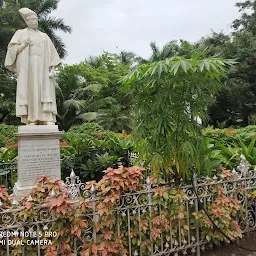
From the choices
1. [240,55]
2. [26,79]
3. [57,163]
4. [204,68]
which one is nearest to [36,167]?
[57,163]

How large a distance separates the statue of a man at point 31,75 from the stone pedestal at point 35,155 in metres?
0.31

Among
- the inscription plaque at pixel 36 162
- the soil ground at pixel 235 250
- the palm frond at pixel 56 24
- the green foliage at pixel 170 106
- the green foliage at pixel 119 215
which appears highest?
the palm frond at pixel 56 24

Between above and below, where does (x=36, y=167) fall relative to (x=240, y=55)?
below

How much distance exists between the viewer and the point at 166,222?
9.55 feet

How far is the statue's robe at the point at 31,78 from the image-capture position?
4.46m

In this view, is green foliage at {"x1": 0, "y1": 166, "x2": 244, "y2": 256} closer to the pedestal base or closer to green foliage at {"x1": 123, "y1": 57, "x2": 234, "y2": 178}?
green foliage at {"x1": 123, "y1": 57, "x2": 234, "y2": 178}

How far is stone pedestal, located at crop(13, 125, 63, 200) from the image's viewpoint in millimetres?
4172

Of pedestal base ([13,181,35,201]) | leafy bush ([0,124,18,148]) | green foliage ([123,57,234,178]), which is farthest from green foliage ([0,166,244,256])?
leafy bush ([0,124,18,148])

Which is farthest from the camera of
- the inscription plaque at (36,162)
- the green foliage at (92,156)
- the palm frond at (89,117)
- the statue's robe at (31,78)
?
the palm frond at (89,117)

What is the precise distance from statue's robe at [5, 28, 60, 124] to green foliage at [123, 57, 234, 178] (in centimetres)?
211

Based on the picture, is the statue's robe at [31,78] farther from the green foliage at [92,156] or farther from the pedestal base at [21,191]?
the green foliage at [92,156]

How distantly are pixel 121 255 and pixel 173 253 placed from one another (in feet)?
2.69

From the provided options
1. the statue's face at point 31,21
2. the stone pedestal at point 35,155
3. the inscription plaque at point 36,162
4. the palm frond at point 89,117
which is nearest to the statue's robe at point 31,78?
the statue's face at point 31,21

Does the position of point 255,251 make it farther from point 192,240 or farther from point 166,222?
point 166,222
